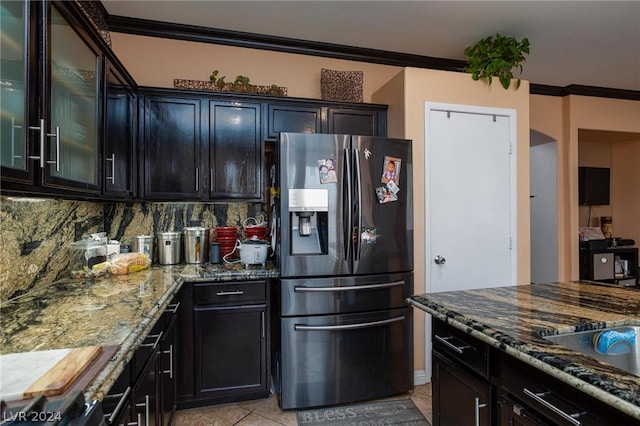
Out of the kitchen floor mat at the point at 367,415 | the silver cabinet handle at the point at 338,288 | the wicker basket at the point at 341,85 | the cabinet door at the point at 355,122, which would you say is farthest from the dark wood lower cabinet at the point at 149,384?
the wicker basket at the point at 341,85

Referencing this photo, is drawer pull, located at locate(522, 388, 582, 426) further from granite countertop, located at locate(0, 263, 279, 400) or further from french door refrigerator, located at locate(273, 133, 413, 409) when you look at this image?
french door refrigerator, located at locate(273, 133, 413, 409)

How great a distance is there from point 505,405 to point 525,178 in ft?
7.94

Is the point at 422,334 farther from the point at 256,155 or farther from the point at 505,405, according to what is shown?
the point at 256,155

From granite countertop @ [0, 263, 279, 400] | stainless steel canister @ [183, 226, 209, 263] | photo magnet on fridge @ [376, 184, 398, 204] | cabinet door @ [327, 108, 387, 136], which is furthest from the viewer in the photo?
cabinet door @ [327, 108, 387, 136]

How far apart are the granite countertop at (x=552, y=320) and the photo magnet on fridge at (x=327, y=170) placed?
1038 millimetres

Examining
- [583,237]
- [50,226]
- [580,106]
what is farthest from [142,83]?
[583,237]

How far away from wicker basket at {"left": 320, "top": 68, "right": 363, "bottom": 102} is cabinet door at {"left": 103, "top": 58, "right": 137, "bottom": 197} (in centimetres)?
157

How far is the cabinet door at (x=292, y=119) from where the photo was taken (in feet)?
9.22

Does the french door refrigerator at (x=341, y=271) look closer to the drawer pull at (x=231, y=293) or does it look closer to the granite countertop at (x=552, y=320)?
the drawer pull at (x=231, y=293)

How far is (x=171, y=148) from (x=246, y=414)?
2038 millimetres

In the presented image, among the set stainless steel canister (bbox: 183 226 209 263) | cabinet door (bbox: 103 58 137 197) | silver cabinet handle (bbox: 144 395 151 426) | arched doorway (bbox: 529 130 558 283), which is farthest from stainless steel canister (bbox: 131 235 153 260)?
arched doorway (bbox: 529 130 558 283)

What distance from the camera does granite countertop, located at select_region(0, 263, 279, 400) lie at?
1062 mm

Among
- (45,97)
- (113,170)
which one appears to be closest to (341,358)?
(113,170)

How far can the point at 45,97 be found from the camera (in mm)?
1269
